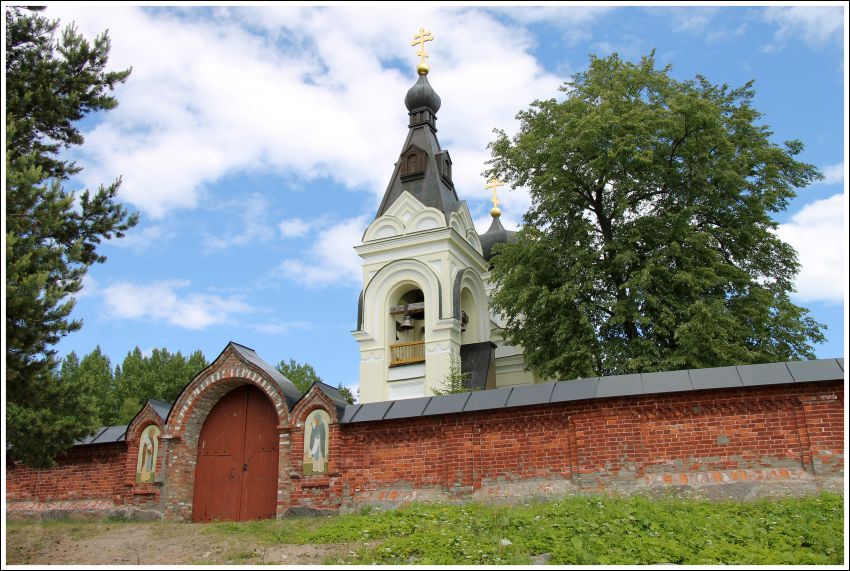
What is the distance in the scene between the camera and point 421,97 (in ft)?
78.3

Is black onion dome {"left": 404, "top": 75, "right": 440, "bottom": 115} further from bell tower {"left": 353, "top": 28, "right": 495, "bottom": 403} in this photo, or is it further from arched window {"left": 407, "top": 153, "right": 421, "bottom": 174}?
arched window {"left": 407, "top": 153, "right": 421, "bottom": 174}

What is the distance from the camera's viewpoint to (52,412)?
352 inches

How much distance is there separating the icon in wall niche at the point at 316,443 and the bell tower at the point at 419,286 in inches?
326

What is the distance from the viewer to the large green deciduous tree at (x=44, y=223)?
24.3 feet

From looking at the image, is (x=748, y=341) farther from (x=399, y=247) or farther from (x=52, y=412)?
(x=52, y=412)

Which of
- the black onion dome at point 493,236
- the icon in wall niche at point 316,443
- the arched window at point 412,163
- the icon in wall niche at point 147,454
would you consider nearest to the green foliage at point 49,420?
the icon in wall niche at point 147,454

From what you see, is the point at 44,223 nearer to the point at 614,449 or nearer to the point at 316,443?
the point at 316,443

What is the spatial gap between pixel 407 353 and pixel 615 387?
36.6 feet

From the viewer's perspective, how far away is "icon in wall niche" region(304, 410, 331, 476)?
420 inches

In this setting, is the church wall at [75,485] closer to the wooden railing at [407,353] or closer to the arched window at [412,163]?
the wooden railing at [407,353]

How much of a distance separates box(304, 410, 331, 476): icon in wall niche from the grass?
1.71m

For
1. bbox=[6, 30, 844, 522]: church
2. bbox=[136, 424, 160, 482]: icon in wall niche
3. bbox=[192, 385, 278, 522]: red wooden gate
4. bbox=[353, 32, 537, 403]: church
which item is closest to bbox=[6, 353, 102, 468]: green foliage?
bbox=[136, 424, 160, 482]: icon in wall niche

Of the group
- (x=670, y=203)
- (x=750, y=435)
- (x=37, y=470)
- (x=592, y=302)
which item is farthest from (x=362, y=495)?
(x=670, y=203)

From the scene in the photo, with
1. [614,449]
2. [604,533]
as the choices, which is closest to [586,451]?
[614,449]
